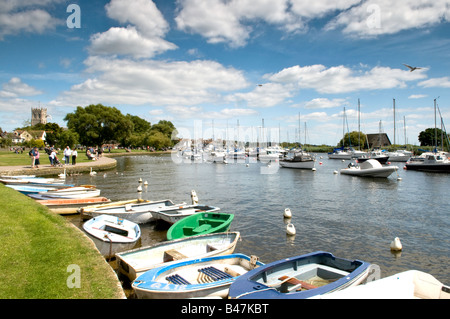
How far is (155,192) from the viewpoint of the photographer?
1064 inches

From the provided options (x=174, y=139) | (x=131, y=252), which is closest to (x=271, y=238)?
(x=131, y=252)

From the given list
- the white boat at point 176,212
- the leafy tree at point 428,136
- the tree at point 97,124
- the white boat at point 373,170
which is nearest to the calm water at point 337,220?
the white boat at point 176,212

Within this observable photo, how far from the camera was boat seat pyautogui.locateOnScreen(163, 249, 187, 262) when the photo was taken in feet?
30.1

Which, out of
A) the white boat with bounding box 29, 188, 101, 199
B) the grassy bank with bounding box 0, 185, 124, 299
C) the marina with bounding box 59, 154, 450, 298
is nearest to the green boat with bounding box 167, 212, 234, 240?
the marina with bounding box 59, 154, 450, 298

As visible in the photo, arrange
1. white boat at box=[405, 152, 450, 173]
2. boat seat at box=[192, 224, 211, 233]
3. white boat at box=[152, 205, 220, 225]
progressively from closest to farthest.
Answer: boat seat at box=[192, 224, 211, 233], white boat at box=[152, 205, 220, 225], white boat at box=[405, 152, 450, 173]

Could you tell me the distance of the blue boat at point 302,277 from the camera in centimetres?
623

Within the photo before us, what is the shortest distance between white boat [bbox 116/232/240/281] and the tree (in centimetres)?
8246

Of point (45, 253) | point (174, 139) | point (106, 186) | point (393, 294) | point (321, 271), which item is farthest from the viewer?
point (174, 139)

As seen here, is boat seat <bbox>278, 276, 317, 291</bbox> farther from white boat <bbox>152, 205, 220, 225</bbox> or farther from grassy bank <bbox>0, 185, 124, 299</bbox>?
white boat <bbox>152, 205, 220, 225</bbox>

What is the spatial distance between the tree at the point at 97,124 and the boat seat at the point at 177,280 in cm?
8522

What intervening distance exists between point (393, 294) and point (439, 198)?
2461 cm

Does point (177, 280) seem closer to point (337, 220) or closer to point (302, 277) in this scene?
point (302, 277)
